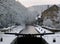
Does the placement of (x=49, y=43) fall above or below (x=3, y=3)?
below

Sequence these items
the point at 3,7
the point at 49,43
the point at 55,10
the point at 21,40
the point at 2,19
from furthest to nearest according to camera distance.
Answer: the point at 55,10
the point at 3,7
the point at 2,19
the point at 21,40
the point at 49,43

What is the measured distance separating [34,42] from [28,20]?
8696cm

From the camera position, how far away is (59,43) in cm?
1802

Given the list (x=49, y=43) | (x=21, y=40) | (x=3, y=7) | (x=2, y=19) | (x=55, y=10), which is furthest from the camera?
(x=55, y=10)

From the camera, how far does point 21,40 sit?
21203 mm

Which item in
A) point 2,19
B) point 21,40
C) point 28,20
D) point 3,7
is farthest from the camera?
point 28,20

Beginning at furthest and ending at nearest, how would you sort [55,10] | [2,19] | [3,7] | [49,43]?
[55,10] < [3,7] < [2,19] < [49,43]

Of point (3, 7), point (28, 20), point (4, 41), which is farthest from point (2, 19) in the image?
point (28, 20)

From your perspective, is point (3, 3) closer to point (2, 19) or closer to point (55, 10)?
point (2, 19)

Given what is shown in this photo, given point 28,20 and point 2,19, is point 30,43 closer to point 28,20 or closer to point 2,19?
point 2,19

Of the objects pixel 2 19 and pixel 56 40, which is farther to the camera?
pixel 2 19

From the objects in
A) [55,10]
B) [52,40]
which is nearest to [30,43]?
[52,40]

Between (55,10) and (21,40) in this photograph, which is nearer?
(21,40)

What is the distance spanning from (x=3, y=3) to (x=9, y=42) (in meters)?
27.8
